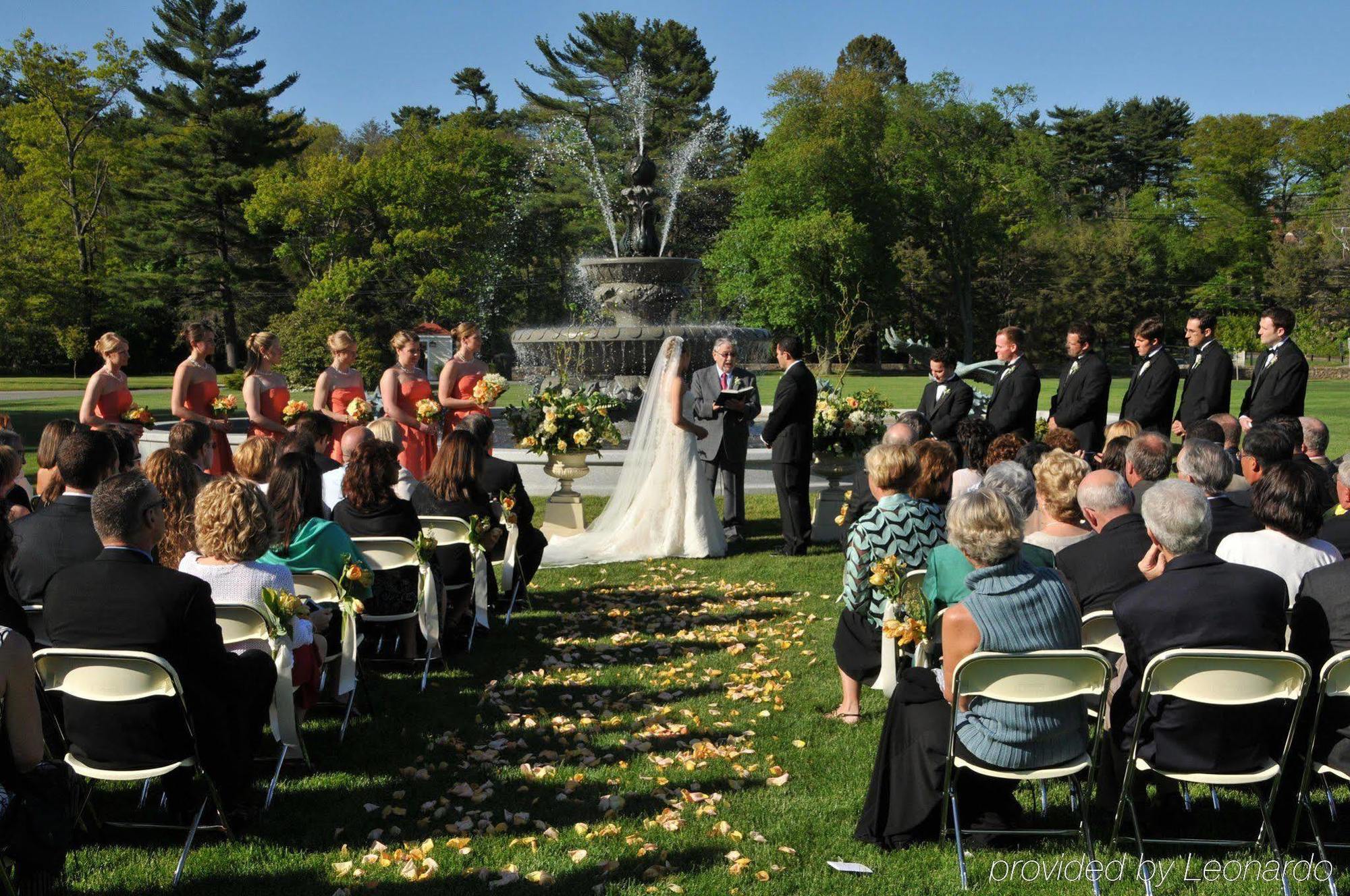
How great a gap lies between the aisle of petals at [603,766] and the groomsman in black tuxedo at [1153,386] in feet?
15.6

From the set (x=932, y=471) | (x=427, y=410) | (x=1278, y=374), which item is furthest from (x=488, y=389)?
(x=1278, y=374)

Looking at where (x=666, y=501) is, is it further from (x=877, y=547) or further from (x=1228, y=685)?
(x=1228, y=685)

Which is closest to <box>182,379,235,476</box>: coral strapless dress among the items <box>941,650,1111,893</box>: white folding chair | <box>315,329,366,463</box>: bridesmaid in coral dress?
<box>315,329,366,463</box>: bridesmaid in coral dress

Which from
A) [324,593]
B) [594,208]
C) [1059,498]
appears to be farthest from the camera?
[594,208]

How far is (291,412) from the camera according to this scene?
10219mm

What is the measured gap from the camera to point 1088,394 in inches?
431

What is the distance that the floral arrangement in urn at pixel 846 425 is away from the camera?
1167cm

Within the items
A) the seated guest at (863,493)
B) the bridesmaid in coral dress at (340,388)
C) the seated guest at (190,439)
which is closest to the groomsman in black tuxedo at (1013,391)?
the seated guest at (863,493)

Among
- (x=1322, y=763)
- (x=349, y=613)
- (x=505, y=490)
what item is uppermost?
(x=505, y=490)

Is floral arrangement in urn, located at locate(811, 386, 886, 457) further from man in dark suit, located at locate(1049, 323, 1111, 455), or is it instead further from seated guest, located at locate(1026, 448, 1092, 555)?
seated guest, located at locate(1026, 448, 1092, 555)

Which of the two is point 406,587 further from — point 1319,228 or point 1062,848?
point 1319,228

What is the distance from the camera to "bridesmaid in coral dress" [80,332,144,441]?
30.8 feet

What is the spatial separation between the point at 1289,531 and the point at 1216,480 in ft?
3.27

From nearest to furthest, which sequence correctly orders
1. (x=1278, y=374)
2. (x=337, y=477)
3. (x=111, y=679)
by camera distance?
(x=111, y=679), (x=337, y=477), (x=1278, y=374)
